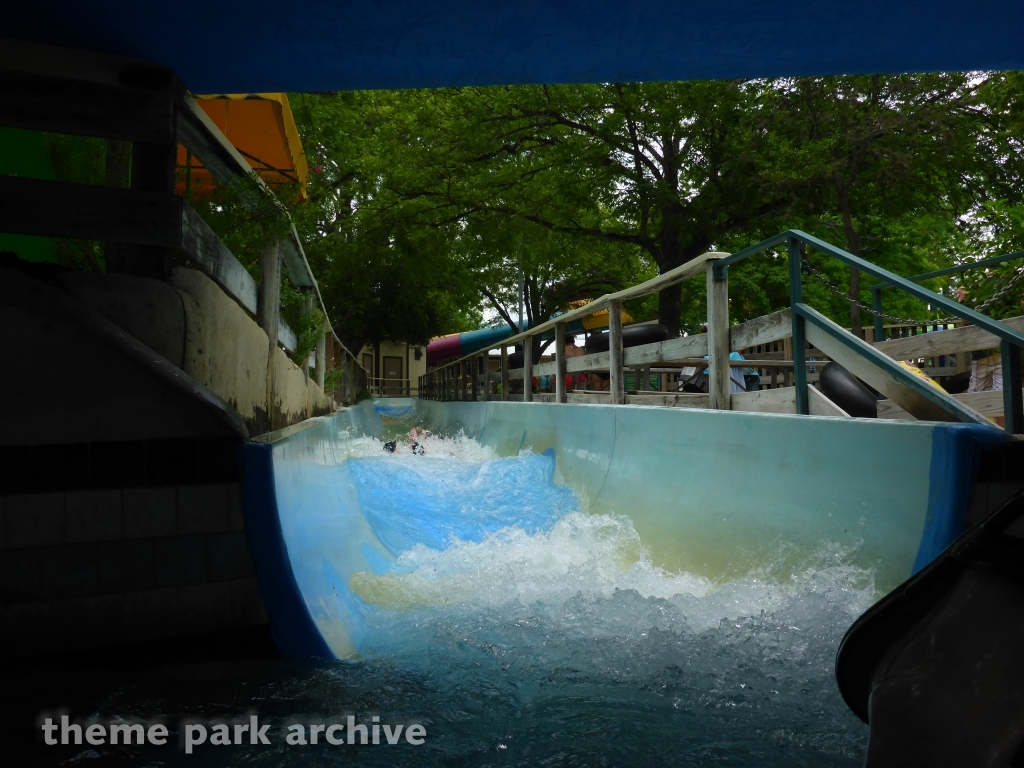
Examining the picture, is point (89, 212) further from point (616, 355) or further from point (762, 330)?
point (616, 355)

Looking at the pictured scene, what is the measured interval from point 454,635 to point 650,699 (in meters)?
0.91

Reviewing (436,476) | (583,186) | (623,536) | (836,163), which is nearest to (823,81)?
(836,163)

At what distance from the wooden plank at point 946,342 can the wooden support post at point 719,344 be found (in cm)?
167

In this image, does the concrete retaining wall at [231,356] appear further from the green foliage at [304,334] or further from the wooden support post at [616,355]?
the wooden support post at [616,355]

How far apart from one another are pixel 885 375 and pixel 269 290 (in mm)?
3792

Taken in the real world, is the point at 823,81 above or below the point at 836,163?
above

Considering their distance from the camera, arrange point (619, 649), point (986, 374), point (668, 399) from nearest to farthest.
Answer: point (619, 649), point (668, 399), point (986, 374)

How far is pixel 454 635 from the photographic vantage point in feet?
10.3

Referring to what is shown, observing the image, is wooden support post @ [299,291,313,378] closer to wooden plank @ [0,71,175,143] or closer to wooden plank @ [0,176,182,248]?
wooden plank @ [0,71,175,143]

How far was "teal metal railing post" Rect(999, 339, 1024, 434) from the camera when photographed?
303 cm

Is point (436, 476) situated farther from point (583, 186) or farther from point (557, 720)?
point (583, 186)

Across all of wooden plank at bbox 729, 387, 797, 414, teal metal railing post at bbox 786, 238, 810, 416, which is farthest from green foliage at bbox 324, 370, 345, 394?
teal metal railing post at bbox 786, 238, 810, 416

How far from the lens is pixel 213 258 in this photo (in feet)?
12.0

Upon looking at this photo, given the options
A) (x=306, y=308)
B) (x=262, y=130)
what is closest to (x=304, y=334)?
(x=306, y=308)
